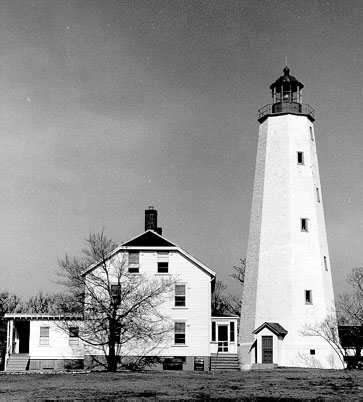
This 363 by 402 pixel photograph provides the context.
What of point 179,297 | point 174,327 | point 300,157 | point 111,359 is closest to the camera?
point 111,359

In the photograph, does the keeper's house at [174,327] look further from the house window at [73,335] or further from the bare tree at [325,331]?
the bare tree at [325,331]

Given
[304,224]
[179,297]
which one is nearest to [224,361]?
[179,297]

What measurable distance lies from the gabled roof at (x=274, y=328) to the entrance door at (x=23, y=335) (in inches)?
592

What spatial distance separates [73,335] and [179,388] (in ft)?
60.3

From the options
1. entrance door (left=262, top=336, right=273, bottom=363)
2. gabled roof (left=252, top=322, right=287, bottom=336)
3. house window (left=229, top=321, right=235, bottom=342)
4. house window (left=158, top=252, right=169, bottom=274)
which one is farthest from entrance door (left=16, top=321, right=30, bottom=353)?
entrance door (left=262, top=336, right=273, bottom=363)

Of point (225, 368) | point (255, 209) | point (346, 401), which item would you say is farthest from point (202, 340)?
point (346, 401)

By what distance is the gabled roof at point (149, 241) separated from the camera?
45.2m

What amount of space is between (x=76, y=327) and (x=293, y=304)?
42.1 feet

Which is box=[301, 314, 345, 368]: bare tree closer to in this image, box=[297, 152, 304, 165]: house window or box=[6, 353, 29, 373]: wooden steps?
box=[297, 152, 304, 165]: house window

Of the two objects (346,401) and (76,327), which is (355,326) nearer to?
(76,327)

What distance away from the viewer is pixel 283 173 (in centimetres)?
4644

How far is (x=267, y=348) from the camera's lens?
145 feet

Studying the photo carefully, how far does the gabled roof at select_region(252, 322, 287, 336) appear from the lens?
4375 cm

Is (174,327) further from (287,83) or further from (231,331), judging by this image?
(287,83)
